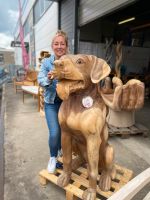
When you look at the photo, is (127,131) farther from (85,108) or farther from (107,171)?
(85,108)

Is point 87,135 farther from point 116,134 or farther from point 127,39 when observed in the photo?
point 127,39

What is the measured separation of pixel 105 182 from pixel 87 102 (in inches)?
32.9

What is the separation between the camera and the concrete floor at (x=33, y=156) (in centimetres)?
207

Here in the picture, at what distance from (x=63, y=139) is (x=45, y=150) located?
1.32m

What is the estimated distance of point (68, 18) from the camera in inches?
265


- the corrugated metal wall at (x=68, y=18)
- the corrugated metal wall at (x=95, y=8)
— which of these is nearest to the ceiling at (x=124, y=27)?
the corrugated metal wall at (x=68, y=18)

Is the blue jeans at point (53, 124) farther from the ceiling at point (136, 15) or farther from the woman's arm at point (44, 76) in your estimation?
the ceiling at point (136, 15)

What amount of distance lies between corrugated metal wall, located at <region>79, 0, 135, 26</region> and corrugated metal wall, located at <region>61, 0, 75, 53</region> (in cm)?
56

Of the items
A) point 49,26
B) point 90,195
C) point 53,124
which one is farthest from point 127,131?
point 49,26

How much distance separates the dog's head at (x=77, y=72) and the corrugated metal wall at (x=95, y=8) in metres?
2.51

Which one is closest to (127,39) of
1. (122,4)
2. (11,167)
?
(122,4)

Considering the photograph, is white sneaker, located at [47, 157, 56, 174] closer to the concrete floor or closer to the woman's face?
the concrete floor

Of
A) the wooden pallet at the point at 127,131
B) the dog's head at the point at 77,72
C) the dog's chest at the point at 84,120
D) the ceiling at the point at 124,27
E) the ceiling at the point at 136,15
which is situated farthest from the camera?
the ceiling at the point at 124,27

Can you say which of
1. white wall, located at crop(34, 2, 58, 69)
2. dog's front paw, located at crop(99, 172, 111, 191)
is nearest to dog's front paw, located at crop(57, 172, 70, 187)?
dog's front paw, located at crop(99, 172, 111, 191)
